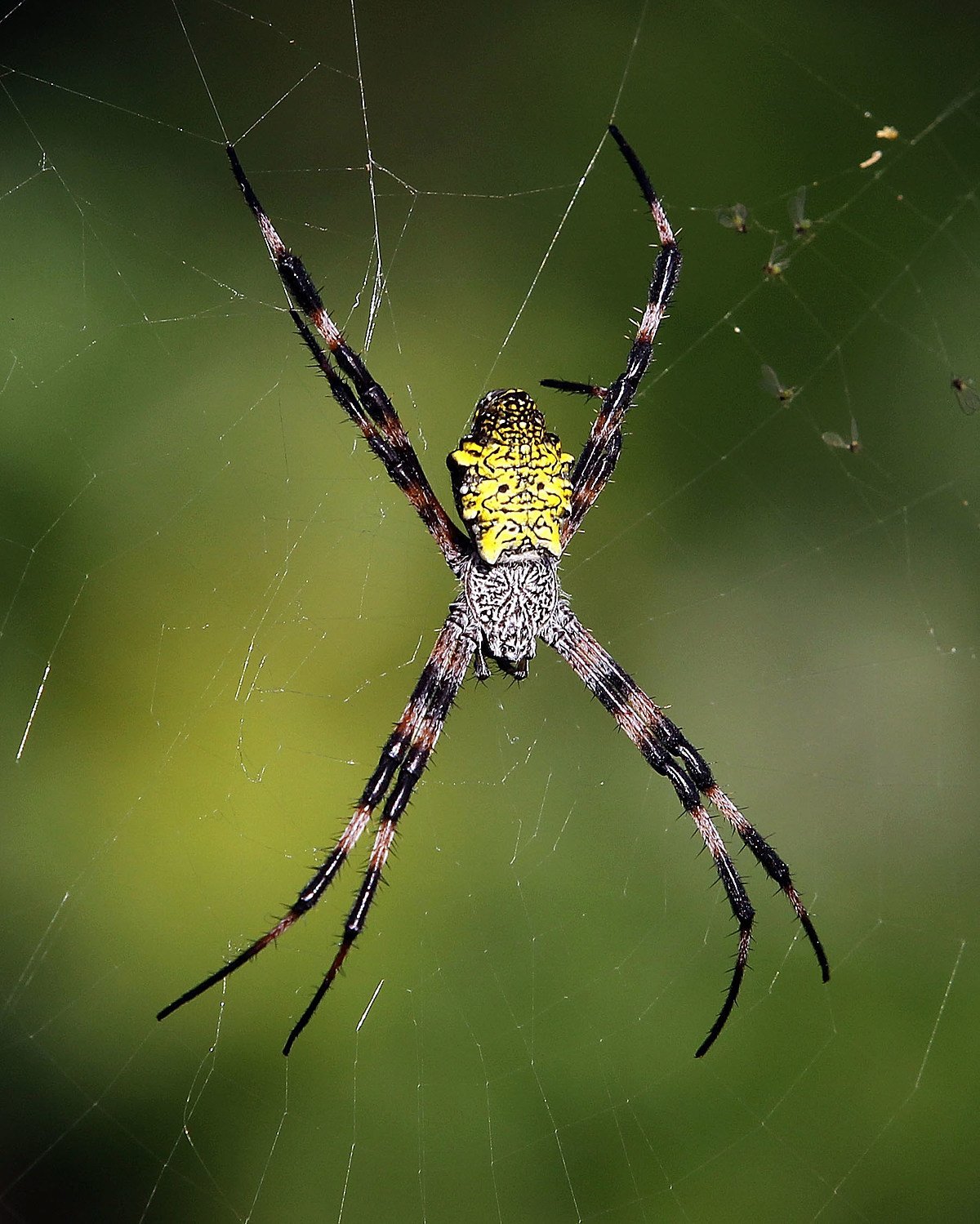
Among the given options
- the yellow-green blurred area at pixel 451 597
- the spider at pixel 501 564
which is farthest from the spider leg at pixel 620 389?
the yellow-green blurred area at pixel 451 597

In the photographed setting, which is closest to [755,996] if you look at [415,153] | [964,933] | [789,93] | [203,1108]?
[964,933]

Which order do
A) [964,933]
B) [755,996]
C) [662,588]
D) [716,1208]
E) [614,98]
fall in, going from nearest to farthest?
[716,1208] → [755,996] → [964,933] → [662,588] → [614,98]

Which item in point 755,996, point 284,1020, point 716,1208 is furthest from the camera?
point 755,996

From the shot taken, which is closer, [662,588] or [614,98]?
[662,588]

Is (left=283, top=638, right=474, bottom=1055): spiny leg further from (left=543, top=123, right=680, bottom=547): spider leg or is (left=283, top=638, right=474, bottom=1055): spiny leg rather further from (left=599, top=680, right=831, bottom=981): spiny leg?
(left=599, top=680, right=831, bottom=981): spiny leg

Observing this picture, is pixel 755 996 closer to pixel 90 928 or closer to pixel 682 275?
pixel 90 928

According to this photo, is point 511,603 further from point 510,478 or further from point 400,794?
point 400,794

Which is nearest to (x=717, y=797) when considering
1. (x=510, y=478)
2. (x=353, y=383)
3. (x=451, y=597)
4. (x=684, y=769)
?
(x=684, y=769)

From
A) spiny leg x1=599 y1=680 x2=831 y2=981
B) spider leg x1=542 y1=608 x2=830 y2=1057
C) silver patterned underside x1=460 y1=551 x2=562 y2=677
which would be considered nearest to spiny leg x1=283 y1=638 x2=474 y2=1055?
silver patterned underside x1=460 y1=551 x2=562 y2=677
